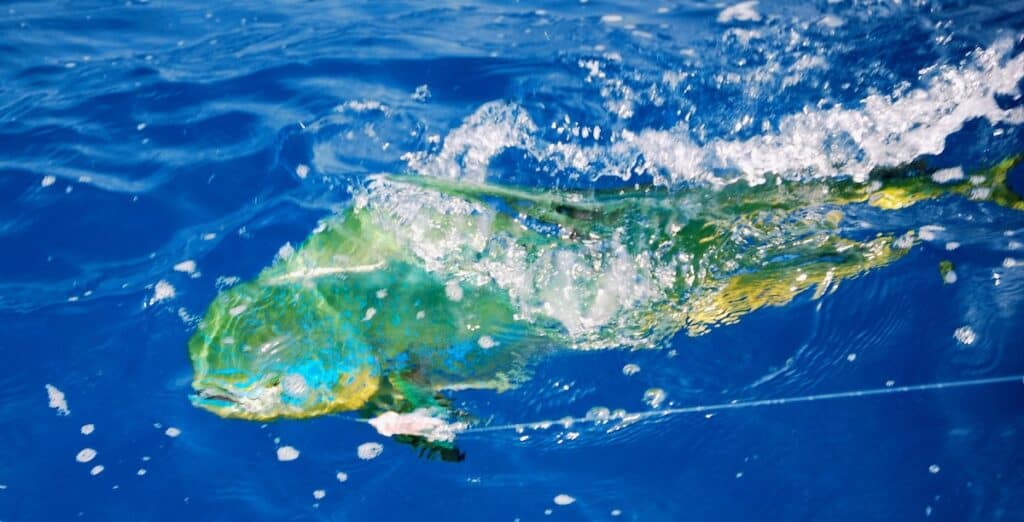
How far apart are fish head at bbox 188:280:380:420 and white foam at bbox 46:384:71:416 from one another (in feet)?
2.29

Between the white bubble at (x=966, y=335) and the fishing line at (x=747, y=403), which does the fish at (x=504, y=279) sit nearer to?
the fishing line at (x=747, y=403)

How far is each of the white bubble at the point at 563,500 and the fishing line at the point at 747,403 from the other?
35cm

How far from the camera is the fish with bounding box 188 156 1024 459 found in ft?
11.8

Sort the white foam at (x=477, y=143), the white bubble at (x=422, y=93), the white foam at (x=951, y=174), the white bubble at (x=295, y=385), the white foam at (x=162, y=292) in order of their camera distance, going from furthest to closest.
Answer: the white bubble at (x=422, y=93)
the white foam at (x=477, y=143)
the white foam at (x=951, y=174)
the white foam at (x=162, y=292)
the white bubble at (x=295, y=385)

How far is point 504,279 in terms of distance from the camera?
3.92 metres

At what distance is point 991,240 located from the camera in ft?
14.3

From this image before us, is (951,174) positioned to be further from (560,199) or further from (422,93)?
(422,93)

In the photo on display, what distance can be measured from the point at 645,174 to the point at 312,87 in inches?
106

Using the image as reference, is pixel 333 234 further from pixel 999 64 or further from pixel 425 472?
pixel 999 64

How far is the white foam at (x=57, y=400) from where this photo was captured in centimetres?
383

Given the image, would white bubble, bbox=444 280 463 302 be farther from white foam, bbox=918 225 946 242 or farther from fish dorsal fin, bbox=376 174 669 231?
white foam, bbox=918 225 946 242

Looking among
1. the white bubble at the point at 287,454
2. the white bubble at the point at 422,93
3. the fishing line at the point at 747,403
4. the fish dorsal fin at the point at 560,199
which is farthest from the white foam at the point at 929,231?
the white bubble at the point at 287,454

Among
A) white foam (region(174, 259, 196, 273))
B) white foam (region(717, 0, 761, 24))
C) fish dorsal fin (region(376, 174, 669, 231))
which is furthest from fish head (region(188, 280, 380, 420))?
white foam (region(717, 0, 761, 24))

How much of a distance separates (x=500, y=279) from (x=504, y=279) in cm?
2
